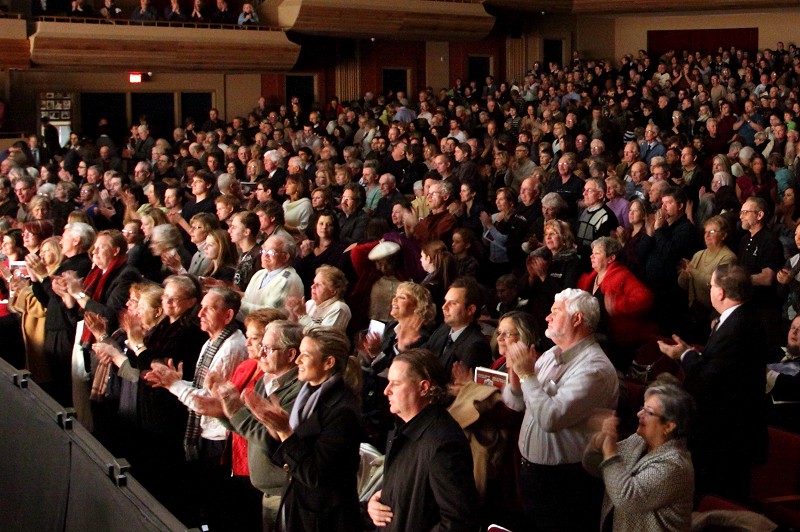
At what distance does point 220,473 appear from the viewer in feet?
15.6

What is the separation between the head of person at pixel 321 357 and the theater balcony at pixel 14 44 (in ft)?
40.0

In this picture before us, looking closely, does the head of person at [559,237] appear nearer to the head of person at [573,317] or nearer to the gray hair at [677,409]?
the head of person at [573,317]

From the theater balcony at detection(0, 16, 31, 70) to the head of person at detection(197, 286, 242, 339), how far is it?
36.6 feet

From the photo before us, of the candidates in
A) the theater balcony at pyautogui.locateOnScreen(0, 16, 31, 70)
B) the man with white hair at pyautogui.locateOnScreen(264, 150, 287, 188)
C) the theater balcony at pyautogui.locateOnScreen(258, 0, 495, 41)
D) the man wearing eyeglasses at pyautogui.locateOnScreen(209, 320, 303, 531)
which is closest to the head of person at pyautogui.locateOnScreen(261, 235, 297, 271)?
the man wearing eyeglasses at pyautogui.locateOnScreen(209, 320, 303, 531)

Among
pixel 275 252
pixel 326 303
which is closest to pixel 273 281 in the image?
pixel 275 252

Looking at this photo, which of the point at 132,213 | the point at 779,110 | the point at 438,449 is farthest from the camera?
the point at 779,110

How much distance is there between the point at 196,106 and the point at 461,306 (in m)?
14.2

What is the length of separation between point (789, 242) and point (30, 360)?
519cm

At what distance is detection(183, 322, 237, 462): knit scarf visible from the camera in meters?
4.66

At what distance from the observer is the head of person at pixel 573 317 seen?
157 inches

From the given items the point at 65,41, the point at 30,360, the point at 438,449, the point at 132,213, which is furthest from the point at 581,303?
the point at 65,41

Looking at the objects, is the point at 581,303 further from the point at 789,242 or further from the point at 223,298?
the point at 789,242

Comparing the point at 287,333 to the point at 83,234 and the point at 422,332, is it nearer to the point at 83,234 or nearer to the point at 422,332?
the point at 422,332

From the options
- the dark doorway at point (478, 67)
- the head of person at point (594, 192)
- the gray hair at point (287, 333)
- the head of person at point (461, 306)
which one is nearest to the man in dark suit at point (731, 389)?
the head of person at point (461, 306)
